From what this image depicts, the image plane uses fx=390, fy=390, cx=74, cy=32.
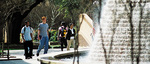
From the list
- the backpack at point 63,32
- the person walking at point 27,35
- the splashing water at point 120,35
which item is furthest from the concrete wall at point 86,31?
the splashing water at point 120,35

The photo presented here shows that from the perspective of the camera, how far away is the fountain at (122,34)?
8227mm

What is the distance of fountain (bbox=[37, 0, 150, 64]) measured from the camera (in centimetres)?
823

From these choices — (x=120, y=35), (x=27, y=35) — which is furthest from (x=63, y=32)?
(x=120, y=35)

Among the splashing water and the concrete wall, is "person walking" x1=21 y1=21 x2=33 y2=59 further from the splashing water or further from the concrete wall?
the concrete wall

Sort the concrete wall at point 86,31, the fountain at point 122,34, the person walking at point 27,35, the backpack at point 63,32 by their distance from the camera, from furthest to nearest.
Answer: the concrete wall at point 86,31 < the backpack at point 63,32 < the person walking at point 27,35 < the fountain at point 122,34

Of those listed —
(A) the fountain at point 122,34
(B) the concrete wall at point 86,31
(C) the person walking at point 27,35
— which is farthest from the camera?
(B) the concrete wall at point 86,31

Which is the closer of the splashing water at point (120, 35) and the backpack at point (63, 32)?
the splashing water at point (120, 35)

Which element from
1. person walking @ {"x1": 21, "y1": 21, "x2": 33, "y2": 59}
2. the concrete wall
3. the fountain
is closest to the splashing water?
the fountain

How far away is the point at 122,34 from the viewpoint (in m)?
8.33

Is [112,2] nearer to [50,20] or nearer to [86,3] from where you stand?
[86,3]

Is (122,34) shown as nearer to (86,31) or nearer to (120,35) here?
(120,35)

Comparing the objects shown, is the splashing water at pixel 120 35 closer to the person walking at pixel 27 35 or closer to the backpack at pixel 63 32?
the person walking at pixel 27 35

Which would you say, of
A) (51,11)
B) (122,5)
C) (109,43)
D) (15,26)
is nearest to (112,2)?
(122,5)

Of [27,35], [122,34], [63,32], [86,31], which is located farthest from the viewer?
[86,31]
